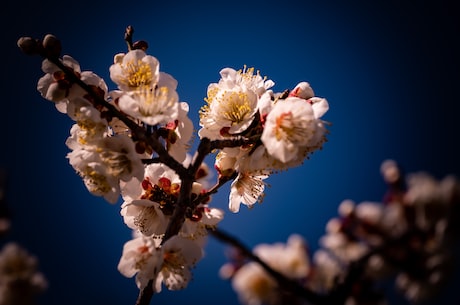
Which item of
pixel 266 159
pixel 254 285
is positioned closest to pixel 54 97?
pixel 266 159

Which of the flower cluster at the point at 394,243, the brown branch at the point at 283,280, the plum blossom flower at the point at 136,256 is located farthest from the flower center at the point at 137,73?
the flower cluster at the point at 394,243

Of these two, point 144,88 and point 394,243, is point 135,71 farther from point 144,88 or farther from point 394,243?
point 394,243

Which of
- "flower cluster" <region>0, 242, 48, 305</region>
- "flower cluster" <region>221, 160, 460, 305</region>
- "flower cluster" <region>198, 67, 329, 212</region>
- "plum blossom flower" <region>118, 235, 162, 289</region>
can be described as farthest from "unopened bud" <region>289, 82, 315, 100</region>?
"flower cluster" <region>0, 242, 48, 305</region>

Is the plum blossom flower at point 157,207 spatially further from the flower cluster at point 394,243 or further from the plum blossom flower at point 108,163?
the flower cluster at point 394,243

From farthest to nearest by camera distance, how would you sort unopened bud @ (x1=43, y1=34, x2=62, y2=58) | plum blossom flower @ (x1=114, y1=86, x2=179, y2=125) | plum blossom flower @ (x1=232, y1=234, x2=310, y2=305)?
plum blossom flower @ (x1=232, y1=234, x2=310, y2=305), unopened bud @ (x1=43, y1=34, x2=62, y2=58), plum blossom flower @ (x1=114, y1=86, x2=179, y2=125)

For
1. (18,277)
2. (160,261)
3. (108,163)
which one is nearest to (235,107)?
(108,163)

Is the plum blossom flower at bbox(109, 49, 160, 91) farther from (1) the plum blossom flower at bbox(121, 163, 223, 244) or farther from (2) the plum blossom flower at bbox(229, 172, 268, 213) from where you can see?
(2) the plum blossom flower at bbox(229, 172, 268, 213)
